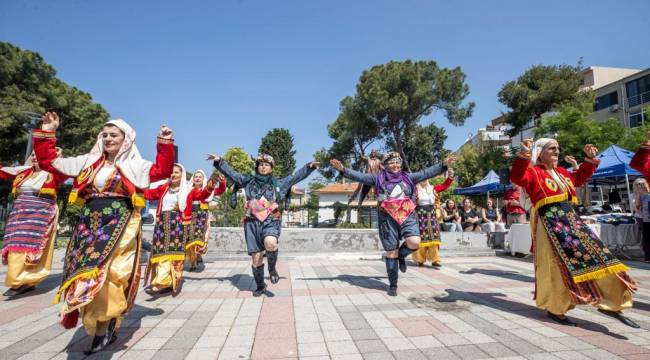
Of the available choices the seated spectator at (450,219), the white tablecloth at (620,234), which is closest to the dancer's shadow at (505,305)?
the white tablecloth at (620,234)

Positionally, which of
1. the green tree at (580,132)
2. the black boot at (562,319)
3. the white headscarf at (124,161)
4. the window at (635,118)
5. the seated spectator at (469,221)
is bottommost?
the black boot at (562,319)

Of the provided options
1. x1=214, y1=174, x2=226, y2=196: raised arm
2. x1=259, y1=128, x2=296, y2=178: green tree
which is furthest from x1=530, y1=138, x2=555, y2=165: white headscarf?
x1=259, y1=128, x2=296, y2=178: green tree

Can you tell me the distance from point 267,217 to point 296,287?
4.50ft

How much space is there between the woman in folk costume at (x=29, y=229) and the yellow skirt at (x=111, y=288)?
2.79m

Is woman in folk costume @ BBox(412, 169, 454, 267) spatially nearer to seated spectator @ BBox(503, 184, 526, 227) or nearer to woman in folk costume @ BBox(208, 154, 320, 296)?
seated spectator @ BBox(503, 184, 526, 227)

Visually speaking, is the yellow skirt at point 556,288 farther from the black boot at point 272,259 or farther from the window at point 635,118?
the window at point 635,118

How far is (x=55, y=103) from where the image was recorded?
19.8 meters

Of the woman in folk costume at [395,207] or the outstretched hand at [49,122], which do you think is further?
the woman in folk costume at [395,207]

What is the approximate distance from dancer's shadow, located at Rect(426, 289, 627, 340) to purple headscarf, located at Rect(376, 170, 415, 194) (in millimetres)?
1591

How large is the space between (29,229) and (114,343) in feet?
11.3

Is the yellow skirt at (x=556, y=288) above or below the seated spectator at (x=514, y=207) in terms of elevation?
below

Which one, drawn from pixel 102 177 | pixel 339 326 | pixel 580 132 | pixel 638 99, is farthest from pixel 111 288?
pixel 638 99

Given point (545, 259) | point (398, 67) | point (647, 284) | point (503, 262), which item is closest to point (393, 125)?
point (398, 67)

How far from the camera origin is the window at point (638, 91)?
89.9 ft
